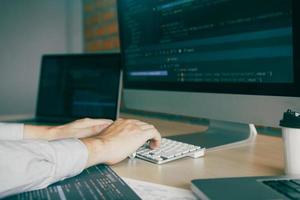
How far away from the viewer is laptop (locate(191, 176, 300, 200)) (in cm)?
51

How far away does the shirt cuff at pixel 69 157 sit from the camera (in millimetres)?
651

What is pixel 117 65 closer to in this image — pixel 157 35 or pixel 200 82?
pixel 157 35

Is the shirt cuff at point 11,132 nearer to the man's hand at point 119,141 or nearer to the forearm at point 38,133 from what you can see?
the forearm at point 38,133

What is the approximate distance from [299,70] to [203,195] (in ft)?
1.16

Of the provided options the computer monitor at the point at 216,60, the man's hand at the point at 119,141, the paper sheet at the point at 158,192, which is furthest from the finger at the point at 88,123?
the paper sheet at the point at 158,192

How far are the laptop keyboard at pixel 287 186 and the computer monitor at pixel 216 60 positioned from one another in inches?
9.3

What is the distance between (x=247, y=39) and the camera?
2.86ft

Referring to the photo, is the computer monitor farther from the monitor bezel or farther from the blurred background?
the blurred background

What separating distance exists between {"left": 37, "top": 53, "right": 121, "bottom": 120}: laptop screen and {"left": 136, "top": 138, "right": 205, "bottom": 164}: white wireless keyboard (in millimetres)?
531

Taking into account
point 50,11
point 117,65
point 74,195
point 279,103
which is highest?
point 50,11

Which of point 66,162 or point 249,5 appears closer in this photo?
point 66,162

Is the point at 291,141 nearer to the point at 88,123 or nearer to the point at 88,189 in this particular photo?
the point at 88,189

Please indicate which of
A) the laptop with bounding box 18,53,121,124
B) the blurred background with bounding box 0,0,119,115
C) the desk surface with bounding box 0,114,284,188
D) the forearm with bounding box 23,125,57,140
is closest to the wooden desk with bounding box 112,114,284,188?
the desk surface with bounding box 0,114,284,188

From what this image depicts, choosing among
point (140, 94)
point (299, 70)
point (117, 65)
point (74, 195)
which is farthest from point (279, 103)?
point (117, 65)
